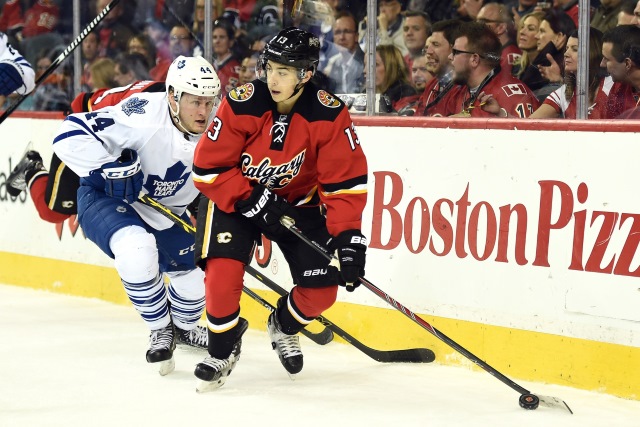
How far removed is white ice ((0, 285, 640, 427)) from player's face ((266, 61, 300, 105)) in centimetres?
102

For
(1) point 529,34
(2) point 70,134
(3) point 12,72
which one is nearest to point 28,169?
(3) point 12,72

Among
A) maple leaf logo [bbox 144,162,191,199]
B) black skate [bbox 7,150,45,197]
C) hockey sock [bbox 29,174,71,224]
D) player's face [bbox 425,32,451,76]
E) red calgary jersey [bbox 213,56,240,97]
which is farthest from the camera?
red calgary jersey [bbox 213,56,240,97]

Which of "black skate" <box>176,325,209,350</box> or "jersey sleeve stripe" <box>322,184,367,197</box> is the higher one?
"jersey sleeve stripe" <box>322,184,367,197</box>

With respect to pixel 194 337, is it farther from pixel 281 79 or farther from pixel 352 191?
pixel 281 79

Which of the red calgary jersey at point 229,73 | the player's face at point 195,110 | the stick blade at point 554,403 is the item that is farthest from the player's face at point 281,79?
the red calgary jersey at point 229,73

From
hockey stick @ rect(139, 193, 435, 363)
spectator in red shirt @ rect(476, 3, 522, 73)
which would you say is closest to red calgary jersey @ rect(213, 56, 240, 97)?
hockey stick @ rect(139, 193, 435, 363)

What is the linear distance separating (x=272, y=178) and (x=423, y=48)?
122cm

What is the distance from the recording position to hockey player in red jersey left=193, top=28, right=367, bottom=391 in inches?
146

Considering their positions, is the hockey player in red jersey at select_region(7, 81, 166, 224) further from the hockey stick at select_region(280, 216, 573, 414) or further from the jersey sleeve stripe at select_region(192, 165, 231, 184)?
the hockey stick at select_region(280, 216, 573, 414)

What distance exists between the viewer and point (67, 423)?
11.2ft

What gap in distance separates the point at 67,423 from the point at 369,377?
3.95 feet

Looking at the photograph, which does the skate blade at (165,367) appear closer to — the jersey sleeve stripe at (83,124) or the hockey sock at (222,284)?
the hockey sock at (222,284)

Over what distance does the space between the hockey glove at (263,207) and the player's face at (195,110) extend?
0.58 metres

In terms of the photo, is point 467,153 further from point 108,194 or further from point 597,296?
point 108,194
